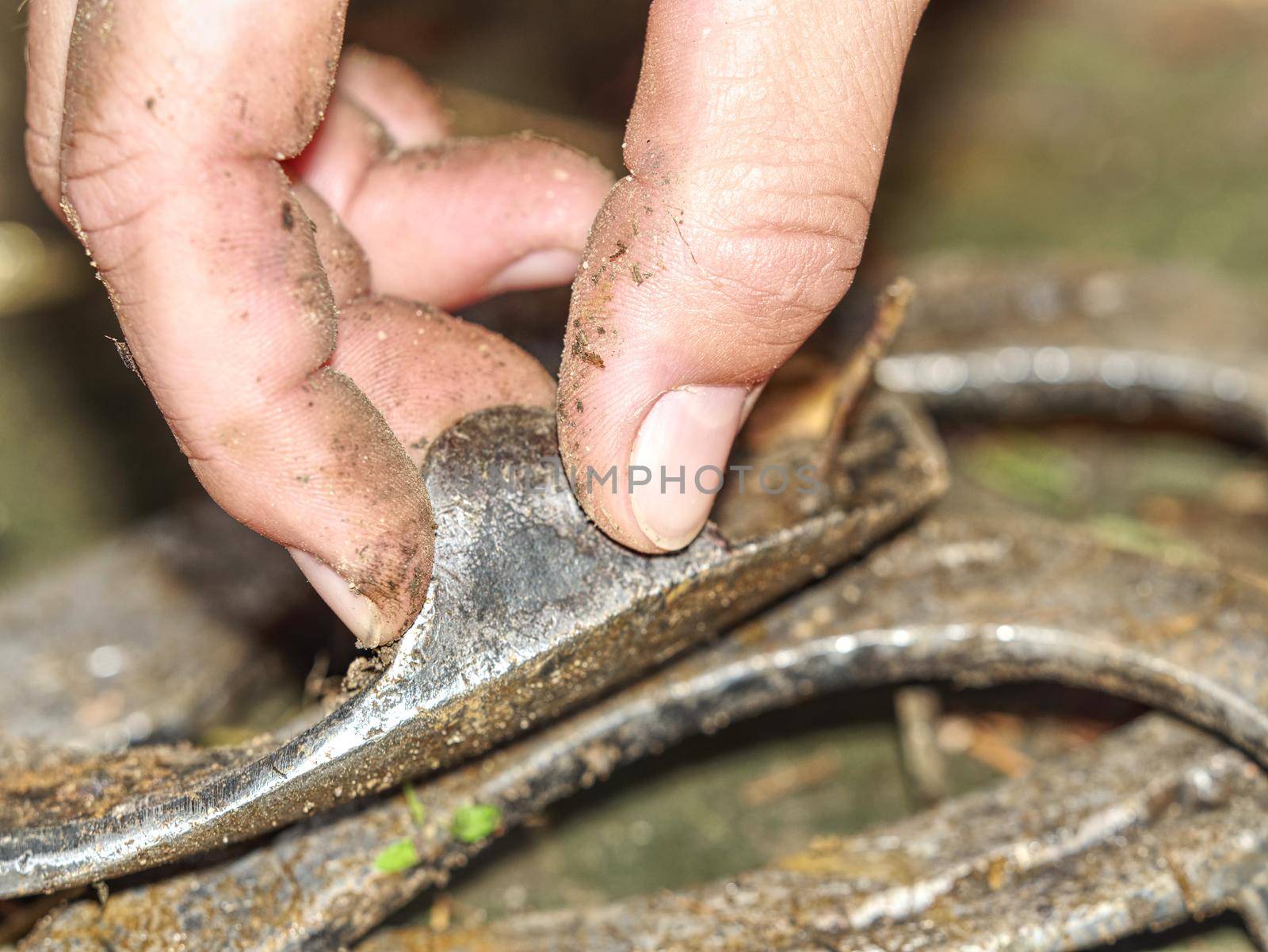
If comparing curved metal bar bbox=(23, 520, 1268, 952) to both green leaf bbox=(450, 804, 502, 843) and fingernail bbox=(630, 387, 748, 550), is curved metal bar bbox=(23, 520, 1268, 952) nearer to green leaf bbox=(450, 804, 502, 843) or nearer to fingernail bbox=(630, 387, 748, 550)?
green leaf bbox=(450, 804, 502, 843)

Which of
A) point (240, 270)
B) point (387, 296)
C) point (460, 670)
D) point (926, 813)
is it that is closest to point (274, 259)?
point (240, 270)

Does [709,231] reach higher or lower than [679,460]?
higher

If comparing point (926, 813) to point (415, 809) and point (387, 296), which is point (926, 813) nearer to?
point (415, 809)

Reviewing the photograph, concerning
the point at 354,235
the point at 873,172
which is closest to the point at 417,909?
the point at 354,235

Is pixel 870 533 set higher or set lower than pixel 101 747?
higher

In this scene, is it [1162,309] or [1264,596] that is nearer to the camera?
[1264,596]

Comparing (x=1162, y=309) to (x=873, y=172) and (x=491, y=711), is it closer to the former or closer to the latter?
(x=873, y=172)
